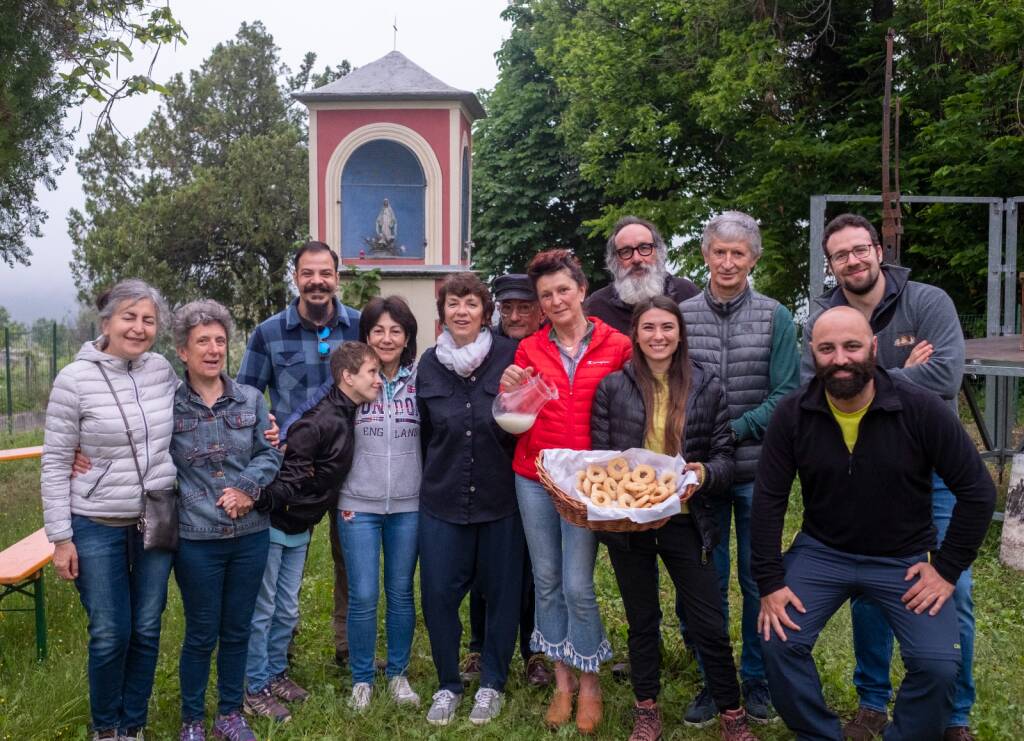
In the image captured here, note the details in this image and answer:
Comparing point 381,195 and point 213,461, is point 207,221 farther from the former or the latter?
point 213,461

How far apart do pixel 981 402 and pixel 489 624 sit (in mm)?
13170

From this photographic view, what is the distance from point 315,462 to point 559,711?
147cm

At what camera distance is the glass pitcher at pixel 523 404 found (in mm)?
3600

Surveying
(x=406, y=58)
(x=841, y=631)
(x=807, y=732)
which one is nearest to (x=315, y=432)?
(x=807, y=732)

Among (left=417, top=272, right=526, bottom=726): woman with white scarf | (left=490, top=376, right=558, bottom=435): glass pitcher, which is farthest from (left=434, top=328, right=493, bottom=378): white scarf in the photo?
(left=490, top=376, right=558, bottom=435): glass pitcher

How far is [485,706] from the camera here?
12.9 ft

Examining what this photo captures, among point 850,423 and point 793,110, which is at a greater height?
point 793,110

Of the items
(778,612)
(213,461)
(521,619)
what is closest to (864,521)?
(778,612)

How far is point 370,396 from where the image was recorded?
153 inches

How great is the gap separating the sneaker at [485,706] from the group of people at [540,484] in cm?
1

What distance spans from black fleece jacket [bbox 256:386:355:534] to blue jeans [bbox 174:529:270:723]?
0.63 feet

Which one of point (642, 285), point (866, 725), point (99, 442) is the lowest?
point (866, 725)

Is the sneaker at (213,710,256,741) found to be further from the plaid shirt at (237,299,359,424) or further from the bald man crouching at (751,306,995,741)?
the bald man crouching at (751,306,995,741)

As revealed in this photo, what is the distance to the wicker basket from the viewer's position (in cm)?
334
